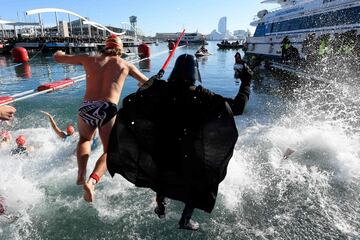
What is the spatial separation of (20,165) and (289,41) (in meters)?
27.1

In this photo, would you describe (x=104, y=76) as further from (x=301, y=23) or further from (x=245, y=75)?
(x=301, y=23)

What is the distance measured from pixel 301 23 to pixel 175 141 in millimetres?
30442

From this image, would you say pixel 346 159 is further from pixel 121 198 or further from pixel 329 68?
pixel 329 68

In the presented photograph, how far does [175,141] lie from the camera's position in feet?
11.1

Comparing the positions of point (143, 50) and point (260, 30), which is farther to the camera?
point (260, 30)

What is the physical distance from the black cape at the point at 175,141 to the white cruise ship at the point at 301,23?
855 inches

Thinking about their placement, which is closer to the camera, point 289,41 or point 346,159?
point 346,159

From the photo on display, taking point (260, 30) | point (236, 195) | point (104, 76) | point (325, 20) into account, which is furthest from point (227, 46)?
point (104, 76)

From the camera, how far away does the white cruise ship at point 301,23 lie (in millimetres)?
22875

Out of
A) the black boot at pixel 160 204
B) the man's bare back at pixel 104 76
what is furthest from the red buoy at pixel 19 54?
the black boot at pixel 160 204

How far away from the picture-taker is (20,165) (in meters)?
7.30

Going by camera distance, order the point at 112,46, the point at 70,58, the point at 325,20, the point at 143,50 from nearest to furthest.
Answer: the point at 112,46 < the point at 70,58 < the point at 143,50 < the point at 325,20

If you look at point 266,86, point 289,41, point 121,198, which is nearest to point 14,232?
point 121,198

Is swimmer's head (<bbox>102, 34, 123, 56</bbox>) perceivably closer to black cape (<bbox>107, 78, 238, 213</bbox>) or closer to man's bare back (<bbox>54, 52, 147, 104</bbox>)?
man's bare back (<bbox>54, 52, 147, 104</bbox>)
